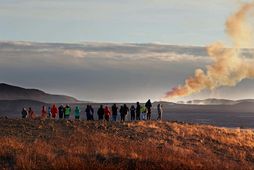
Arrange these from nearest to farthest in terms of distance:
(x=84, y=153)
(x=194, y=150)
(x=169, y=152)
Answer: (x=84, y=153) < (x=169, y=152) < (x=194, y=150)

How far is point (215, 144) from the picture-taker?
46.4 meters

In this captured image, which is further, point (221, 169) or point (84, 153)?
point (84, 153)

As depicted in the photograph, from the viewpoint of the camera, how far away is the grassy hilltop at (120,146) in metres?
28.3

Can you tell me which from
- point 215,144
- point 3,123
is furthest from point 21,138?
point 215,144

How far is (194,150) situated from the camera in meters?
41.9

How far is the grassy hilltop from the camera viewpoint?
92.8 ft

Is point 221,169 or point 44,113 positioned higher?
point 44,113

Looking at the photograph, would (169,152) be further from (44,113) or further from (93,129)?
(44,113)

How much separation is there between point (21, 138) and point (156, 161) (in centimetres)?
1146

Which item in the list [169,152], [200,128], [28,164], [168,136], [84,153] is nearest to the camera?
[28,164]

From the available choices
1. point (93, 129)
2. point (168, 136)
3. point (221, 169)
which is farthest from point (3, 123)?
point (221, 169)

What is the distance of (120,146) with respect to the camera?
3681cm

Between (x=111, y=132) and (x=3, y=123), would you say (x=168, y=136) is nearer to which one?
(x=111, y=132)

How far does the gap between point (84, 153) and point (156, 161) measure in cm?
436
